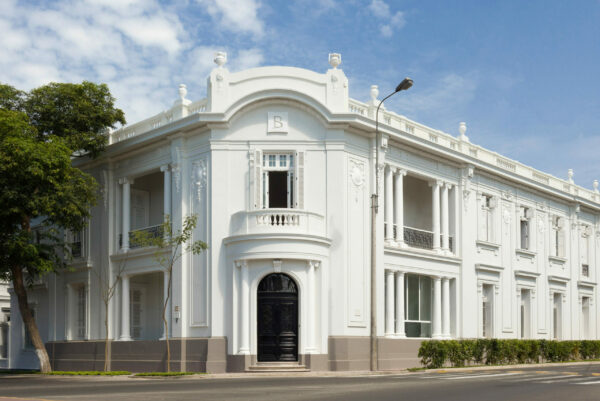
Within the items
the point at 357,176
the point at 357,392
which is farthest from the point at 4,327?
the point at 357,392

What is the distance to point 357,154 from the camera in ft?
101

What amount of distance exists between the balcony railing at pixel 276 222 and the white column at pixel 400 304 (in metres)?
5.09

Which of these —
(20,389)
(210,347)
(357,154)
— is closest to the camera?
(20,389)

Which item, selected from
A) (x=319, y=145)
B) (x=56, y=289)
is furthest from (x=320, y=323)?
(x=56, y=289)

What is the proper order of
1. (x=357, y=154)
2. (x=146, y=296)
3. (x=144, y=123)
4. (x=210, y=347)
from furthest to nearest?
(x=146, y=296), (x=144, y=123), (x=357, y=154), (x=210, y=347)

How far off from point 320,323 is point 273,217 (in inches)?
163

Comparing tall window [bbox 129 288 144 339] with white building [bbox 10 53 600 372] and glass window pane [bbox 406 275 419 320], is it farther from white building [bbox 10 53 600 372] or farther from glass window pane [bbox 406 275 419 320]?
glass window pane [bbox 406 275 419 320]

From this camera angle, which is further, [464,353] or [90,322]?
[90,322]

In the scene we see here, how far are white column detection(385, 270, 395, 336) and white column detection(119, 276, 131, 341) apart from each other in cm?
1056

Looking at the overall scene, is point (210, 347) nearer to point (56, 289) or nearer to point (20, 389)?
point (20, 389)

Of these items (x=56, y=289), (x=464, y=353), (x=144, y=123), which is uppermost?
(x=144, y=123)

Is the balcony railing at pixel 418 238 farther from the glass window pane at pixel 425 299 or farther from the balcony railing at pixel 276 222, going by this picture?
the balcony railing at pixel 276 222

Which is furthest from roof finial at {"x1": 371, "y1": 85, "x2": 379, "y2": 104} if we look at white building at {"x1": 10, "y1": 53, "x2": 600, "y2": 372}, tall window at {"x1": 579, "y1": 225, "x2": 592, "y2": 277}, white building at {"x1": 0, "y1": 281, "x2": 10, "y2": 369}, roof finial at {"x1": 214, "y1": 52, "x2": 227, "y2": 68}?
white building at {"x1": 0, "y1": 281, "x2": 10, "y2": 369}

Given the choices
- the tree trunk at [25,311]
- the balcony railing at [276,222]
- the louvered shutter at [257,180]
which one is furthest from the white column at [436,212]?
the tree trunk at [25,311]
